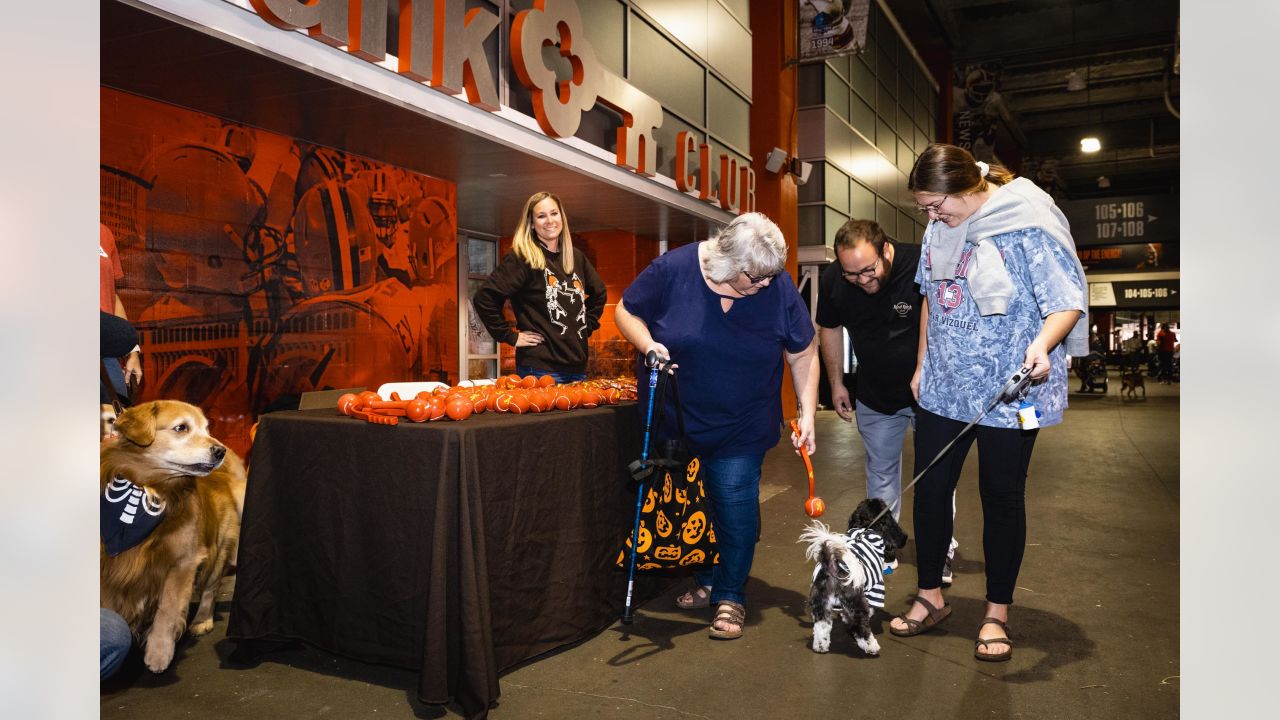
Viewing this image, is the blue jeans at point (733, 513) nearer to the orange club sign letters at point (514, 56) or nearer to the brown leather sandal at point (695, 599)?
the brown leather sandal at point (695, 599)

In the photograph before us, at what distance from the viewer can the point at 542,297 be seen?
4.10 meters

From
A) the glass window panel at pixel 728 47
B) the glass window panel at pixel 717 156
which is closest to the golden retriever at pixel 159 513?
the glass window panel at pixel 717 156

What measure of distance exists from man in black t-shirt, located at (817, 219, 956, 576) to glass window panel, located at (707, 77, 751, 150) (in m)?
7.22

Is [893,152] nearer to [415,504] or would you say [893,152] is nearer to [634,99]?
[634,99]

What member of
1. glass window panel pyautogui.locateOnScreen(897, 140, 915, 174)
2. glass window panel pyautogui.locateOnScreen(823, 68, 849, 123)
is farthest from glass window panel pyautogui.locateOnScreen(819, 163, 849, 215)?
glass window panel pyautogui.locateOnScreen(897, 140, 915, 174)

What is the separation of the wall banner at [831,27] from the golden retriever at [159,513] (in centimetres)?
1005

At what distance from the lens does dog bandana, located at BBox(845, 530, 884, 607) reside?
9.77 ft

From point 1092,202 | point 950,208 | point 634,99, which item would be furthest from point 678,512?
point 1092,202

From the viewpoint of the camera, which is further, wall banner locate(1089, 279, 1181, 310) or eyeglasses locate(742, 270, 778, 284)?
wall banner locate(1089, 279, 1181, 310)

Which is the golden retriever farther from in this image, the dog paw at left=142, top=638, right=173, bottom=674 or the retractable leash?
the retractable leash

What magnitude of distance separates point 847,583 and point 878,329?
1.22 m

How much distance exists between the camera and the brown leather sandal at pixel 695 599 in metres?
3.58

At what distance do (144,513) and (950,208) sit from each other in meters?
2.72

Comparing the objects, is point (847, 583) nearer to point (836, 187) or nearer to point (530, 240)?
point (530, 240)
